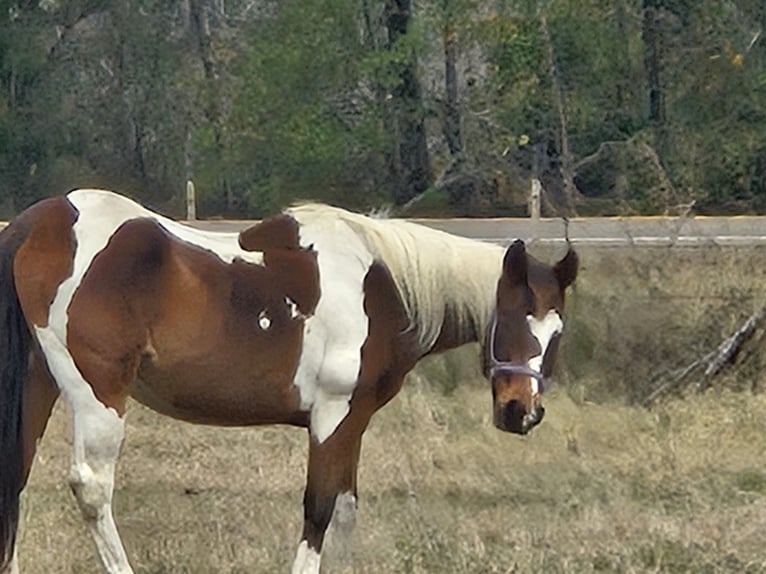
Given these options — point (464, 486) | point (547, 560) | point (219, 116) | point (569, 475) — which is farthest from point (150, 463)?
point (219, 116)

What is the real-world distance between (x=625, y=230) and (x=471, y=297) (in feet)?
20.4

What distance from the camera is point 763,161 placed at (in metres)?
24.8

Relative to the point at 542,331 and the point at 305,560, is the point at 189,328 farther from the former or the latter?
the point at 542,331

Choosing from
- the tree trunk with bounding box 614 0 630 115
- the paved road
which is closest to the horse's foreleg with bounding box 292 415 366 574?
the paved road

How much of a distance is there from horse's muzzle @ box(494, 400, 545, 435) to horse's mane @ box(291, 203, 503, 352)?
1.12 ft

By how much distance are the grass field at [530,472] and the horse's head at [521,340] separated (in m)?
0.79

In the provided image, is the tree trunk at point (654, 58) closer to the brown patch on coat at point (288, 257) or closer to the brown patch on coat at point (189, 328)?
the brown patch on coat at point (288, 257)

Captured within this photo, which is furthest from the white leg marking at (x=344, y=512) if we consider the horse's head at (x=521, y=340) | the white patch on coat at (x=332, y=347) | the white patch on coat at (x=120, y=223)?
the white patch on coat at (x=120, y=223)

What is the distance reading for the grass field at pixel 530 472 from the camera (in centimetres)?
657

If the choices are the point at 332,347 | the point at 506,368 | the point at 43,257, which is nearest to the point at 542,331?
the point at 506,368

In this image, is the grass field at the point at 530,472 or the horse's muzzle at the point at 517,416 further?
the grass field at the point at 530,472

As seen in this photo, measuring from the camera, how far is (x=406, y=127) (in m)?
28.2

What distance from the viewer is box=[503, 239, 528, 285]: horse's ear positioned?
5945mm

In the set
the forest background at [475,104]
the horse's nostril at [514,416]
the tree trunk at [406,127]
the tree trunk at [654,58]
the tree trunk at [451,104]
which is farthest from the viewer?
the tree trunk at [406,127]
